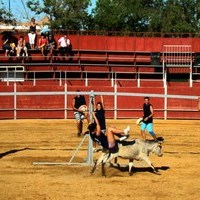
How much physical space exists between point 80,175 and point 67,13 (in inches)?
1627

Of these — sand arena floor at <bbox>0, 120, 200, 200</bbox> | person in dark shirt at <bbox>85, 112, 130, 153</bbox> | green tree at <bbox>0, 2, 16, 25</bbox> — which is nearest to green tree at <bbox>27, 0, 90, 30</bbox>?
green tree at <bbox>0, 2, 16, 25</bbox>

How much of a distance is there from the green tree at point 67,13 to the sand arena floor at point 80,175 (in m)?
32.1

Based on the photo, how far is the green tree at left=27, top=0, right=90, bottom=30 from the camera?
52.5 metres

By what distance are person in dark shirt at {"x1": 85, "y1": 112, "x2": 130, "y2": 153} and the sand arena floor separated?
2.23ft

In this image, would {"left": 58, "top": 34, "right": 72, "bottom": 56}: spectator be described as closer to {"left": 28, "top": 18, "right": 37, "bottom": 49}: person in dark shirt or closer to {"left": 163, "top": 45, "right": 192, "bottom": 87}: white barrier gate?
{"left": 28, "top": 18, "right": 37, "bottom": 49}: person in dark shirt

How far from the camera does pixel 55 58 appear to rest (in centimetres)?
3189

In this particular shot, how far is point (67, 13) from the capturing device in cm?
5344

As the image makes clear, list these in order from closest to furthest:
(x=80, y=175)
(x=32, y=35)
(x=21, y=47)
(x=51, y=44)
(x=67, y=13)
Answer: (x=80, y=175) < (x=21, y=47) < (x=51, y=44) < (x=32, y=35) < (x=67, y=13)

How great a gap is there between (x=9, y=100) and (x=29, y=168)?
14347 millimetres

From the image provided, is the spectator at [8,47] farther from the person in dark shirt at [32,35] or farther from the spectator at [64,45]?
the spectator at [64,45]

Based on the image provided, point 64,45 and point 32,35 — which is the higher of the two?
point 32,35

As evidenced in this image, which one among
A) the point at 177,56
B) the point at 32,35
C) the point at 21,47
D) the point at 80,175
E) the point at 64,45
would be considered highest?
the point at 32,35

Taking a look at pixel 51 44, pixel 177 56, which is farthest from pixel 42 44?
pixel 177 56

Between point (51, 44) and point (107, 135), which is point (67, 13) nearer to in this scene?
point (51, 44)
